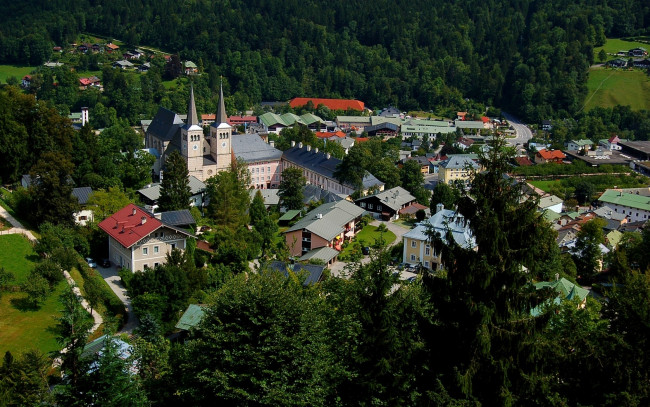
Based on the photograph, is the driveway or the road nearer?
the driveway

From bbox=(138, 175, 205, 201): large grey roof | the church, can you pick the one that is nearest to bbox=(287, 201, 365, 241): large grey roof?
bbox=(138, 175, 205, 201): large grey roof

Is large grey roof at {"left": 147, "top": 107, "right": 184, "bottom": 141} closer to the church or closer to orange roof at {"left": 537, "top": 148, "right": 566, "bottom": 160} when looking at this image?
the church

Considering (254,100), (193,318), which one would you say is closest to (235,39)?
(254,100)

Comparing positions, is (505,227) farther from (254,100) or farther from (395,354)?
(254,100)

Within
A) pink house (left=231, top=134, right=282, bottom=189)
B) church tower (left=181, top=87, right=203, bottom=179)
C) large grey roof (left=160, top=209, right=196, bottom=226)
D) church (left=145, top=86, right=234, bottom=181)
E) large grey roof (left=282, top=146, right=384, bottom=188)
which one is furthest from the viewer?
pink house (left=231, top=134, right=282, bottom=189)

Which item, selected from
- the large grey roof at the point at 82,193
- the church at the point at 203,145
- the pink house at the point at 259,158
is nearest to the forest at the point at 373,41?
the pink house at the point at 259,158

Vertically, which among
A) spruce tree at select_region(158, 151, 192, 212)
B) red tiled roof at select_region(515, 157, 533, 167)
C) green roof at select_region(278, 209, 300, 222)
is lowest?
red tiled roof at select_region(515, 157, 533, 167)

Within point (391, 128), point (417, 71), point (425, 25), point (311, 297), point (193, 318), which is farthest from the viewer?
point (425, 25)
